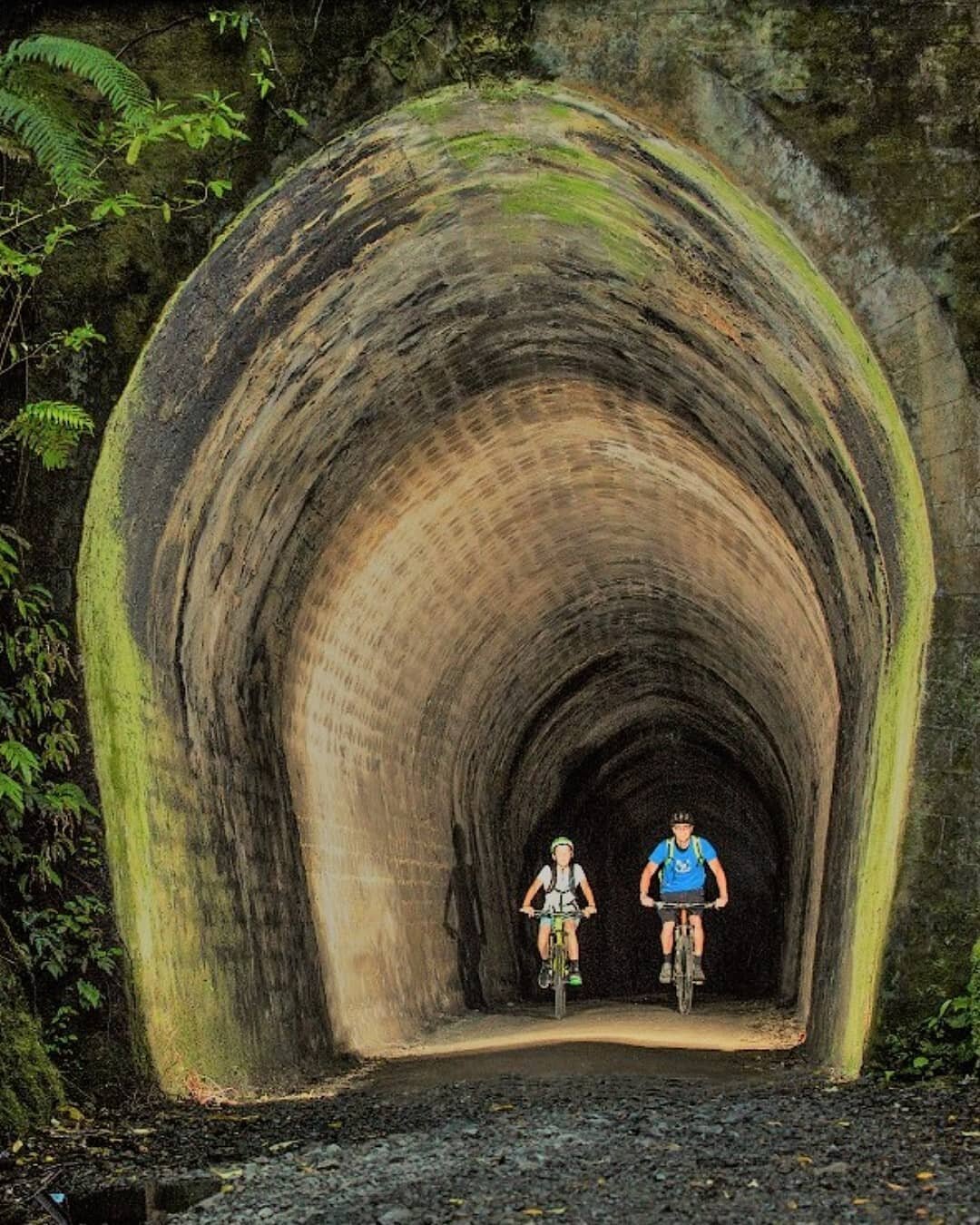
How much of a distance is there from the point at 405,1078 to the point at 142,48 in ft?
19.6

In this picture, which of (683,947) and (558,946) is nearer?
(558,946)

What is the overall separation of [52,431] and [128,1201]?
4036mm

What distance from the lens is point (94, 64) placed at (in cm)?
780

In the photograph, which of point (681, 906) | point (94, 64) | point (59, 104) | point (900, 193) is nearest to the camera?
point (94, 64)

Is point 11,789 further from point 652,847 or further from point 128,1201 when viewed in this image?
point 652,847

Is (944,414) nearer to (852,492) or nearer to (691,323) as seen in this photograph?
(852,492)

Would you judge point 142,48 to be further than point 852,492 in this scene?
No

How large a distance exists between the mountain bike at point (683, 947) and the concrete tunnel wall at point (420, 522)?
1.17m

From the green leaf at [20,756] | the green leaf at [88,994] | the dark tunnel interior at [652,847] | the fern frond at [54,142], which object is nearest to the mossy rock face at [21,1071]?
the green leaf at [88,994]

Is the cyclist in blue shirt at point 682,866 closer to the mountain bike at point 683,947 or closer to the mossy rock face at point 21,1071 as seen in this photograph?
the mountain bike at point 683,947

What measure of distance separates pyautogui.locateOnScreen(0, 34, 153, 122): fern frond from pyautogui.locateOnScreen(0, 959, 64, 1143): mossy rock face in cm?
410

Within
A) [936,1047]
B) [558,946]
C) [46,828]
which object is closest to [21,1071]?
[46,828]

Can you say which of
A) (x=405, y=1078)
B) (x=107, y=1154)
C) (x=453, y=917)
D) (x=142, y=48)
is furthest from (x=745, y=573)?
(x=107, y=1154)

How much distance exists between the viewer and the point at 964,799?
827 centimetres
